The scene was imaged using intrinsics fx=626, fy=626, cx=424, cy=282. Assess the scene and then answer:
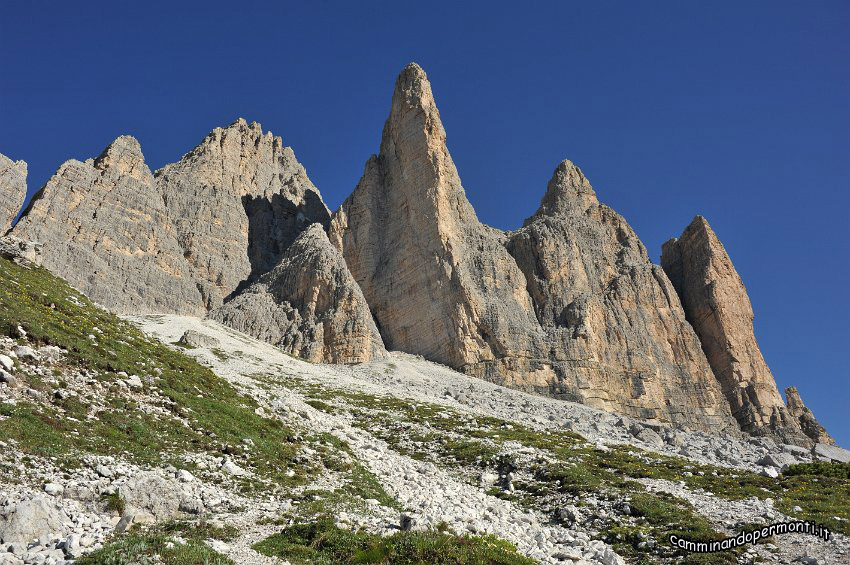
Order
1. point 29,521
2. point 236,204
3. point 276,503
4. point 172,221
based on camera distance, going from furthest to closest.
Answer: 1. point 236,204
2. point 172,221
3. point 276,503
4. point 29,521

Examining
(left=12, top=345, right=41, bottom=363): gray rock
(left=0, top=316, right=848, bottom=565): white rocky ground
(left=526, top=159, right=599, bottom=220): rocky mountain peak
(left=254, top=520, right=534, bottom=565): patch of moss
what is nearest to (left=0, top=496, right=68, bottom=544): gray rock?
(left=0, top=316, right=848, bottom=565): white rocky ground

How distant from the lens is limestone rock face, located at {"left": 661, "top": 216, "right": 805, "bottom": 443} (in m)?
110

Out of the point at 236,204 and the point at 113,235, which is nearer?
the point at 113,235

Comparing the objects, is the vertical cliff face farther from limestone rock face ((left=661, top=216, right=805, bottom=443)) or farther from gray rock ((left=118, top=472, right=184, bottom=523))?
gray rock ((left=118, top=472, right=184, bottom=523))

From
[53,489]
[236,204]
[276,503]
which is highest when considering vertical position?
[236,204]

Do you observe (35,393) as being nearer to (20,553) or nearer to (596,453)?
(20,553)

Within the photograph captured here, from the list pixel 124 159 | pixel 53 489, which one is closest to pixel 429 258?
pixel 124 159

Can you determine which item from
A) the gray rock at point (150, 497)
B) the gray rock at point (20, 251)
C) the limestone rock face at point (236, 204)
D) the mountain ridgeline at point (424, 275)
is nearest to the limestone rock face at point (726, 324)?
the mountain ridgeline at point (424, 275)

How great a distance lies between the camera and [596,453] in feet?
128

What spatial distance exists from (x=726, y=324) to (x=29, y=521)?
12733cm

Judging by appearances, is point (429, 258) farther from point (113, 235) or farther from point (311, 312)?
point (113, 235)

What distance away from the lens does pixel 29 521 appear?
14852 millimetres

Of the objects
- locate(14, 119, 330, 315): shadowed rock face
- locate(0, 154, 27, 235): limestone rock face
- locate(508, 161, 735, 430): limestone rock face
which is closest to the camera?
locate(0, 154, 27, 235): limestone rock face

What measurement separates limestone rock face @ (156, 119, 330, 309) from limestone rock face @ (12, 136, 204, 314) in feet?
21.2
